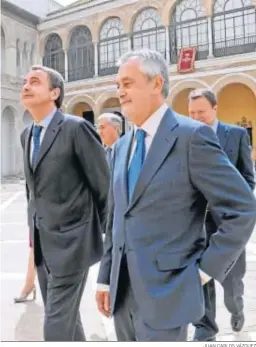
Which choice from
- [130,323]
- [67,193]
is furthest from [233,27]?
[130,323]

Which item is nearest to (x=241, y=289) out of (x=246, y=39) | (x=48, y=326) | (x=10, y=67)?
(x=48, y=326)

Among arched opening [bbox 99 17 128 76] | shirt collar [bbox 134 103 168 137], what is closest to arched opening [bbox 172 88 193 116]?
arched opening [bbox 99 17 128 76]

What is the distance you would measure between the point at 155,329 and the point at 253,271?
12.7 ft

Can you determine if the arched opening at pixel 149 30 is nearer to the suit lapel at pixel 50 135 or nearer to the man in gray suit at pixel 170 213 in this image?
the suit lapel at pixel 50 135

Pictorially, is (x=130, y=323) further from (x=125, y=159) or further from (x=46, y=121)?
(x=46, y=121)

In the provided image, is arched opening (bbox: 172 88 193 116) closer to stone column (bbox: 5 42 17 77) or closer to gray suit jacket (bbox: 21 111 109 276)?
stone column (bbox: 5 42 17 77)

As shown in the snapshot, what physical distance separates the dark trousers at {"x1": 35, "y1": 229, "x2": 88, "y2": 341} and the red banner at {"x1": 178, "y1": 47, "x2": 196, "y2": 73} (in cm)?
2174

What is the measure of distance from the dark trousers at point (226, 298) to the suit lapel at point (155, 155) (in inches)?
60.7

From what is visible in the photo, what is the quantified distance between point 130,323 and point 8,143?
26.3m

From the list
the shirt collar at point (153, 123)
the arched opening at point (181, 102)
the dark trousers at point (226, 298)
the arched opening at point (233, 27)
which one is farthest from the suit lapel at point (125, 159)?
the arched opening at point (181, 102)

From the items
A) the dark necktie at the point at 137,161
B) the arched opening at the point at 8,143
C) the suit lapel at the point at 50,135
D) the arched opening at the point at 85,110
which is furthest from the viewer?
the arched opening at the point at 85,110

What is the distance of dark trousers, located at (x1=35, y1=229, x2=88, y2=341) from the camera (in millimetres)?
2332

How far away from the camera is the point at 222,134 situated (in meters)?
3.13

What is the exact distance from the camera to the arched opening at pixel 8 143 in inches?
1040
